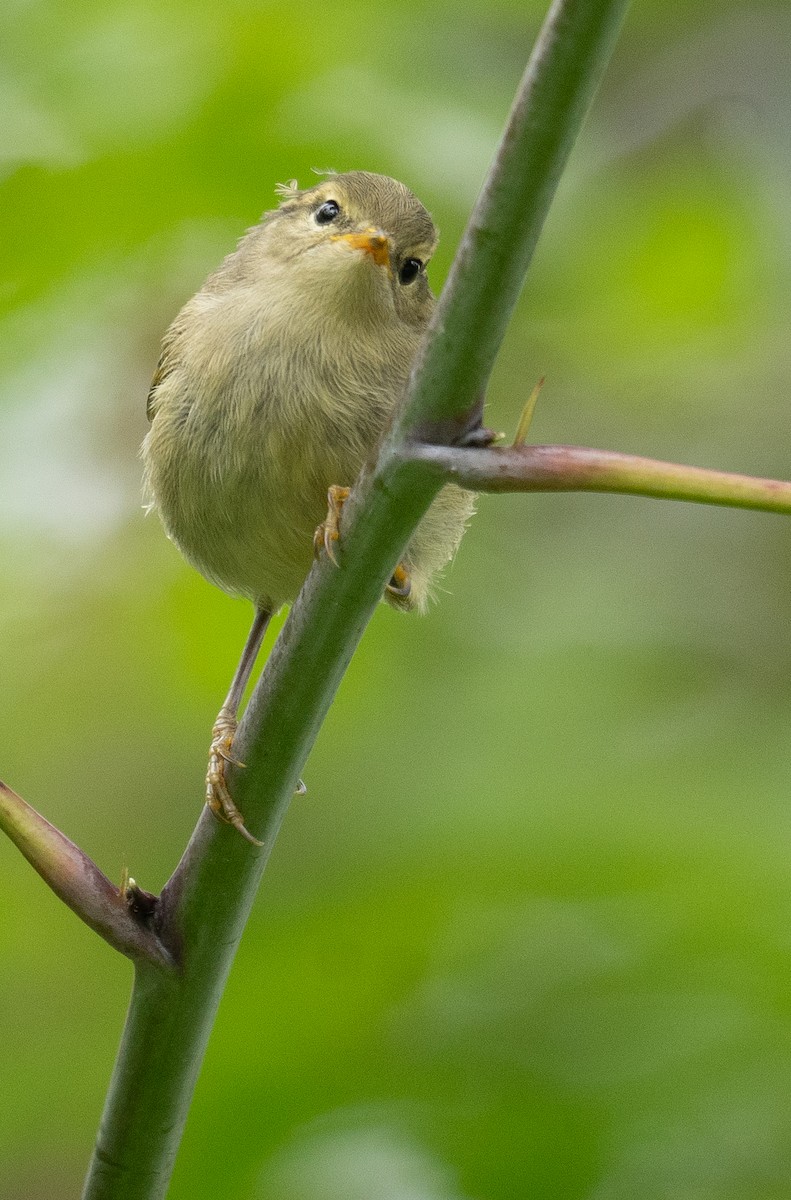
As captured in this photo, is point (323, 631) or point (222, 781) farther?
point (222, 781)

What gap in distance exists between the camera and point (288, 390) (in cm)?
251

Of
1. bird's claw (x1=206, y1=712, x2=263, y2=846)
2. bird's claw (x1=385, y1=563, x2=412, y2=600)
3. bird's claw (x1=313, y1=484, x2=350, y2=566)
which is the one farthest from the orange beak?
bird's claw (x1=206, y1=712, x2=263, y2=846)

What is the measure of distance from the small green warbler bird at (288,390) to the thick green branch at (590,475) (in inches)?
44.8

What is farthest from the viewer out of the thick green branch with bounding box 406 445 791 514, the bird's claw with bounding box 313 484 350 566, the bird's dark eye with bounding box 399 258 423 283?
the bird's dark eye with bounding box 399 258 423 283

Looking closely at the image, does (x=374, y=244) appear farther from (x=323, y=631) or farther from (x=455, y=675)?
(x=323, y=631)

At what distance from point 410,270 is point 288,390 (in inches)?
17.1

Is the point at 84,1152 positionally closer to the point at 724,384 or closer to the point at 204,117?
the point at 204,117

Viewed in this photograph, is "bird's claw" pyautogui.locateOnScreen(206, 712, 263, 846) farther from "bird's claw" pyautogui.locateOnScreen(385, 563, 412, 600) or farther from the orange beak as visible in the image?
the orange beak

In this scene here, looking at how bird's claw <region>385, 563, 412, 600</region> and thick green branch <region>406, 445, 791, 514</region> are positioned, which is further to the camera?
bird's claw <region>385, 563, 412, 600</region>

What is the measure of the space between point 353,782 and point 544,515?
2.57 feet

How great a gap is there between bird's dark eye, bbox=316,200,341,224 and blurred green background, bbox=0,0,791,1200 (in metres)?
0.23

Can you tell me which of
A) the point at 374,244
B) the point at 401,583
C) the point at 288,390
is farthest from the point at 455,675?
the point at 374,244

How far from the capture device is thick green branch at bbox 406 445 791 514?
43.8 inches

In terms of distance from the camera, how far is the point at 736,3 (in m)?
2.81
